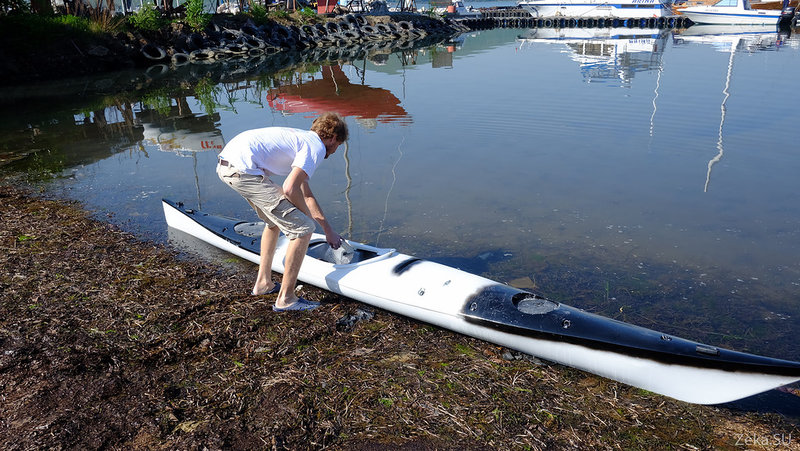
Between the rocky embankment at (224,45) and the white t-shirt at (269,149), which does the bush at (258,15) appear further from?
the white t-shirt at (269,149)

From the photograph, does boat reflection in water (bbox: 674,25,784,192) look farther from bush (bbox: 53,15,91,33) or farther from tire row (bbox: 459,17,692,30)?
bush (bbox: 53,15,91,33)

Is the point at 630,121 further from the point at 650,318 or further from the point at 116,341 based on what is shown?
the point at 116,341

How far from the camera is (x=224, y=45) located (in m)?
35.7

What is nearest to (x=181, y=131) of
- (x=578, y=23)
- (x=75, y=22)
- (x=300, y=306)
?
(x=300, y=306)

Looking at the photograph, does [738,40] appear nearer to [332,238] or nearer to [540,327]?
[540,327]

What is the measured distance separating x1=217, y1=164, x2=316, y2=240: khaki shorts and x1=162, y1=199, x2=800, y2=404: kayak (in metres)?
0.94

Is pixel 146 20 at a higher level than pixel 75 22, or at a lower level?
higher

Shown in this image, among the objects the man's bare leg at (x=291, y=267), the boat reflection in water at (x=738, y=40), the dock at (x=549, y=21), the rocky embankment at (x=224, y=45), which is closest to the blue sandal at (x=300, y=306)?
the man's bare leg at (x=291, y=267)

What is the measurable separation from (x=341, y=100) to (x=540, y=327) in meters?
15.2

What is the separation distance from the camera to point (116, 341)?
5.00 meters

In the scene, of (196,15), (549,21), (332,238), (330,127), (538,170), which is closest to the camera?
(330,127)

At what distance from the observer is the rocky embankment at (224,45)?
26.5m

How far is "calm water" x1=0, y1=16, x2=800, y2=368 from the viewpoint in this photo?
21.9ft

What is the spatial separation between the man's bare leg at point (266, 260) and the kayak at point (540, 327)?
411 millimetres
